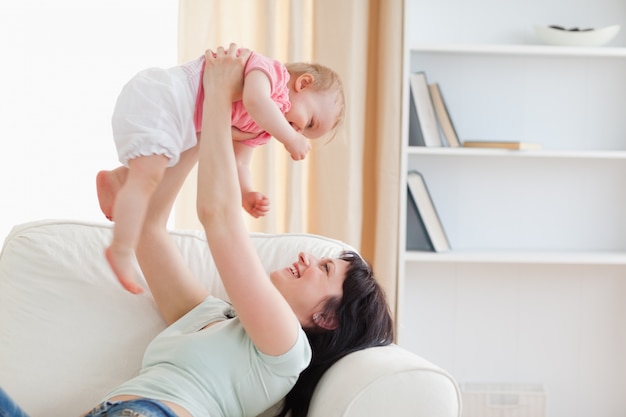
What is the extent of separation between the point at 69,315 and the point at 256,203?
55cm

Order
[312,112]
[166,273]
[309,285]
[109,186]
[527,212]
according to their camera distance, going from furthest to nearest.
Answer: [527,212]
[166,273]
[309,285]
[312,112]
[109,186]

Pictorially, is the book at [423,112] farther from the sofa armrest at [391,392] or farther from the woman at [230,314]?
the sofa armrest at [391,392]

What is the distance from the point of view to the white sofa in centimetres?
186

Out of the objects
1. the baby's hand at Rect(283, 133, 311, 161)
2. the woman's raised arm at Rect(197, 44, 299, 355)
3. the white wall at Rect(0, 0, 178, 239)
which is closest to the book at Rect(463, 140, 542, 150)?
the white wall at Rect(0, 0, 178, 239)

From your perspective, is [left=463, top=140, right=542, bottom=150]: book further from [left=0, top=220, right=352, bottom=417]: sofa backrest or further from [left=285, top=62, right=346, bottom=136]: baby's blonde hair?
[left=285, top=62, right=346, bottom=136]: baby's blonde hair

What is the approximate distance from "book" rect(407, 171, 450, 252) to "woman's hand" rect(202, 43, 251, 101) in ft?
5.48

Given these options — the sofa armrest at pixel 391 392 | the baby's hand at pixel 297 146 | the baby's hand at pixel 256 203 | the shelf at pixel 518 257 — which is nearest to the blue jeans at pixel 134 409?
the sofa armrest at pixel 391 392

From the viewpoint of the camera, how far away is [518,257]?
3.02 metres

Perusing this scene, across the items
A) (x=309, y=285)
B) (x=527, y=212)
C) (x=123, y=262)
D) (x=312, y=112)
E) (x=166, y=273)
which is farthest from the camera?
(x=527, y=212)

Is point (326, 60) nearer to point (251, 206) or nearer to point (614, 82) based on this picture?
point (614, 82)

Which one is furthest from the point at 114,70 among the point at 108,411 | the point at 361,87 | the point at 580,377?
the point at 580,377

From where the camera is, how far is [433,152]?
2967 mm

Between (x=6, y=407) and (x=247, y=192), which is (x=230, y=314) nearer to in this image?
(x=247, y=192)

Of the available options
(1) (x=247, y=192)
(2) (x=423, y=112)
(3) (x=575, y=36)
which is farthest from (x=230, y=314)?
(3) (x=575, y=36)
